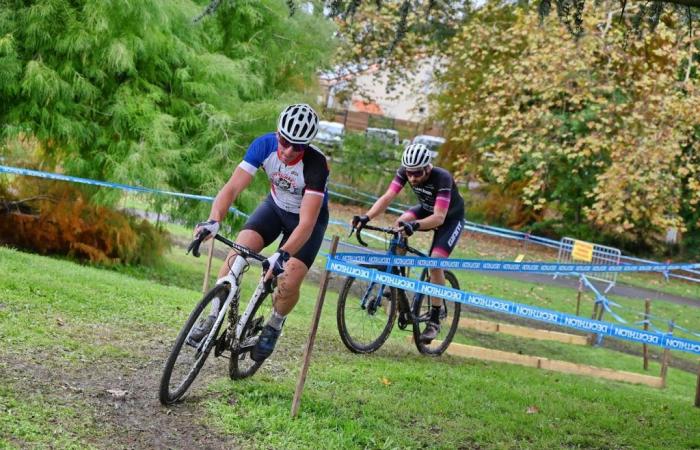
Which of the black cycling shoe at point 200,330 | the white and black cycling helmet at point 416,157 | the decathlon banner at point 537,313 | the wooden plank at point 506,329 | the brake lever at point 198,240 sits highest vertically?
the white and black cycling helmet at point 416,157

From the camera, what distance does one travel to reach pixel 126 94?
1435 centimetres

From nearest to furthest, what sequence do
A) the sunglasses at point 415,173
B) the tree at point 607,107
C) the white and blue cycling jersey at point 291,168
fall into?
the white and blue cycling jersey at point 291,168, the sunglasses at point 415,173, the tree at point 607,107

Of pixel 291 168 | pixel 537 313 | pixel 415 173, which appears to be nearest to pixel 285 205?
pixel 291 168

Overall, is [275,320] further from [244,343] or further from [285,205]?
[285,205]

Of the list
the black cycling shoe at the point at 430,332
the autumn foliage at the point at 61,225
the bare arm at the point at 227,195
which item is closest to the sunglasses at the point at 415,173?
the black cycling shoe at the point at 430,332

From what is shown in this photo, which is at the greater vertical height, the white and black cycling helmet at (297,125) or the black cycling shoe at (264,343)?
the white and black cycling helmet at (297,125)

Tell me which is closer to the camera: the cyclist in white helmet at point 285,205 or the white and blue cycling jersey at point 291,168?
the cyclist in white helmet at point 285,205

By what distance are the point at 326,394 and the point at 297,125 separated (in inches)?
87.6

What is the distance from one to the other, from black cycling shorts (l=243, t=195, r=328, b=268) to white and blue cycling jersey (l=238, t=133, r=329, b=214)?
7.9 inches

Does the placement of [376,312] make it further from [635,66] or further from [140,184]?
[635,66]

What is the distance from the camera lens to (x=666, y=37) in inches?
739

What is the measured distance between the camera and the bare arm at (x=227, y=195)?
20.7 ft

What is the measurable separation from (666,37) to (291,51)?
7895 mm

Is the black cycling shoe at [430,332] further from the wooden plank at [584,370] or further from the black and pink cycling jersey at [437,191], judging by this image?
the wooden plank at [584,370]
